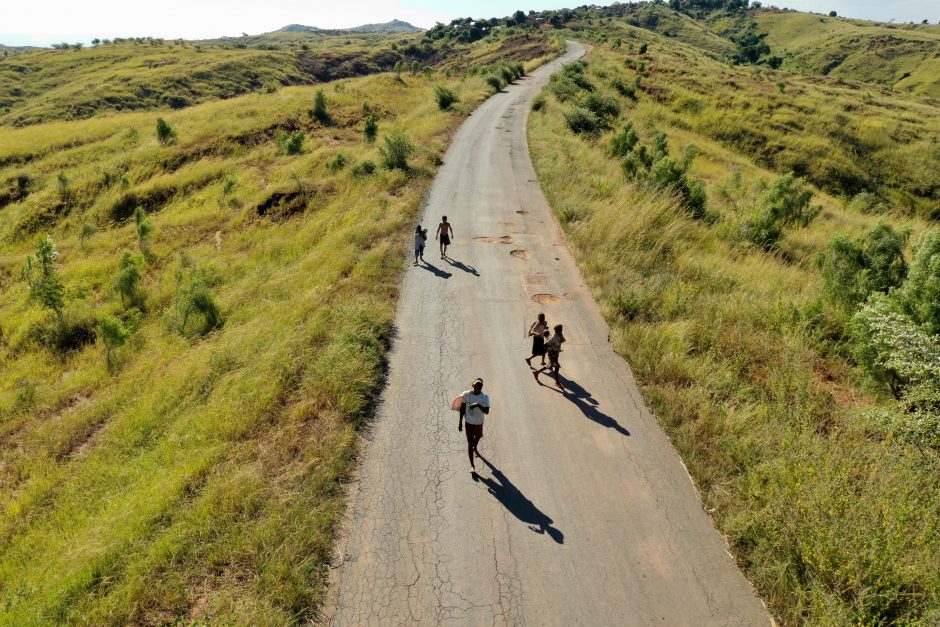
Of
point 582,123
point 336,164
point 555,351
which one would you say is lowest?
point 555,351

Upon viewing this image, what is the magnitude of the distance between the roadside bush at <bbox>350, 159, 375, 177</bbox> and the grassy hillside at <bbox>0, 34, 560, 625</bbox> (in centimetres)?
16

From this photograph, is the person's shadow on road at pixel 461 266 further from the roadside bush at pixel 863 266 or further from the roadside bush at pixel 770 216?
the roadside bush at pixel 770 216

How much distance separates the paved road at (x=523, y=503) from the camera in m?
5.65

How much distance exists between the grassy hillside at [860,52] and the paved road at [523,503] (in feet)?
382

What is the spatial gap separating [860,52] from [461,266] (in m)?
153

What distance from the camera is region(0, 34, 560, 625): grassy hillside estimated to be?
236 inches

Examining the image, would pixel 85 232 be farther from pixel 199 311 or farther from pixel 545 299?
pixel 545 299

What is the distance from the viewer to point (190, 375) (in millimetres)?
10547

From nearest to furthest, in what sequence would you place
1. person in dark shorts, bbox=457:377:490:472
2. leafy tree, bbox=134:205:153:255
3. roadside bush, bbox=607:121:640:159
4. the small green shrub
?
1. person in dark shorts, bbox=457:377:490:472
2. leafy tree, bbox=134:205:153:255
3. roadside bush, bbox=607:121:640:159
4. the small green shrub

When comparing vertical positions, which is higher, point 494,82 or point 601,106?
point 494,82

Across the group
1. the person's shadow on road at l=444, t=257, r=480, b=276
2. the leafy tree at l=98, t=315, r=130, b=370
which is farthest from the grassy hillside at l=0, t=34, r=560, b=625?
the person's shadow on road at l=444, t=257, r=480, b=276

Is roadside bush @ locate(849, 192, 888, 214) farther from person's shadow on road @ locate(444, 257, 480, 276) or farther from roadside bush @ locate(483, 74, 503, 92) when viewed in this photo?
roadside bush @ locate(483, 74, 503, 92)

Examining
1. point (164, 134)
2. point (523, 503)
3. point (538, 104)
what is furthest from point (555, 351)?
point (538, 104)

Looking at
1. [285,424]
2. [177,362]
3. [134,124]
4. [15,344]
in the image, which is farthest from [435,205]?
[134,124]
